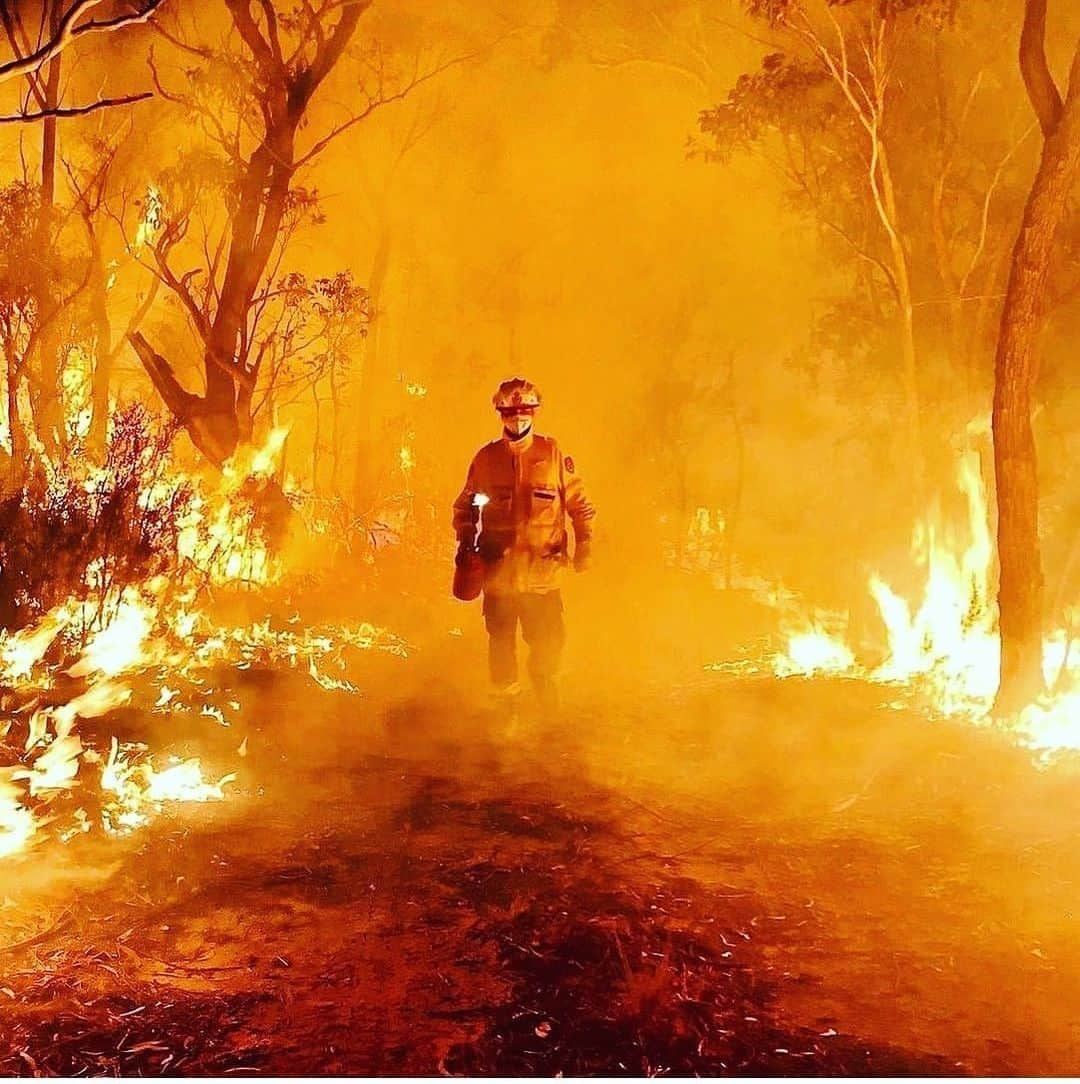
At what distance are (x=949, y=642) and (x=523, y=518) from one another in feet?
14.6

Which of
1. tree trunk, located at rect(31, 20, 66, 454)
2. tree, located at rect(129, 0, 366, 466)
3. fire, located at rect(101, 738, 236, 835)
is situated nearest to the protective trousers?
fire, located at rect(101, 738, 236, 835)

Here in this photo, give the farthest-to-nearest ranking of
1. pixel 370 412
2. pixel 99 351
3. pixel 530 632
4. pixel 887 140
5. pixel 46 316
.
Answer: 1. pixel 370 412
2. pixel 99 351
3. pixel 46 316
4. pixel 887 140
5. pixel 530 632

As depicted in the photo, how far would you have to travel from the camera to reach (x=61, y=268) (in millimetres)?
13414

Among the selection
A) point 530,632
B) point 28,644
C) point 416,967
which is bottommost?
point 416,967

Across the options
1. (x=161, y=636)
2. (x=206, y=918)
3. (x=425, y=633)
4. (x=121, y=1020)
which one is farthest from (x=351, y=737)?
(x=425, y=633)

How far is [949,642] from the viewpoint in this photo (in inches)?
372

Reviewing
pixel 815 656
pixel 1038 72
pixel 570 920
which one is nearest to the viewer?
pixel 570 920

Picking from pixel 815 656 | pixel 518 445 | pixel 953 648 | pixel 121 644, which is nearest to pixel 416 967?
pixel 518 445

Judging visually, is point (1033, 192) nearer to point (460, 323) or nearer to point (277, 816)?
point (277, 816)

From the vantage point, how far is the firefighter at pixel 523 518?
7.70m

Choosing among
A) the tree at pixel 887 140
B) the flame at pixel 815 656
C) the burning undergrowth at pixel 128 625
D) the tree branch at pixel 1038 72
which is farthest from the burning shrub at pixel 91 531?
the tree branch at pixel 1038 72

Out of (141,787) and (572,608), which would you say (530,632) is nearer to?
(141,787)

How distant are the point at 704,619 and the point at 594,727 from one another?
22.9 ft

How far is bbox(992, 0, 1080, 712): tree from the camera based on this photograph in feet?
24.2
